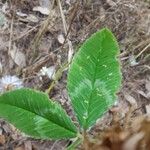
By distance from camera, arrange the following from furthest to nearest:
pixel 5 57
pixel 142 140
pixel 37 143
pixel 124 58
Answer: pixel 124 58
pixel 5 57
pixel 37 143
pixel 142 140

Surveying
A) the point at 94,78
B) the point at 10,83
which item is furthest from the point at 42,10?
the point at 94,78

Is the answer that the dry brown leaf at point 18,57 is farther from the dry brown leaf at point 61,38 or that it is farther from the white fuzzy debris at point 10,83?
the dry brown leaf at point 61,38

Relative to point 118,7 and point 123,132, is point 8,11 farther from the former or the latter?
point 123,132

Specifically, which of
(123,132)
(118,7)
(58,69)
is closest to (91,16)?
(118,7)

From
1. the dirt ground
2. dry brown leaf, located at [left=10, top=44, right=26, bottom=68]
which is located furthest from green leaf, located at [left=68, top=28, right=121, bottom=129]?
dry brown leaf, located at [left=10, top=44, right=26, bottom=68]

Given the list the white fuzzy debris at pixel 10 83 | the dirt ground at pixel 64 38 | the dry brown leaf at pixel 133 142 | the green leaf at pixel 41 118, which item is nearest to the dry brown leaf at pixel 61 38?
the dirt ground at pixel 64 38

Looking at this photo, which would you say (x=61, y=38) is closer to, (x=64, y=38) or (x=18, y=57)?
(x=64, y=38)
